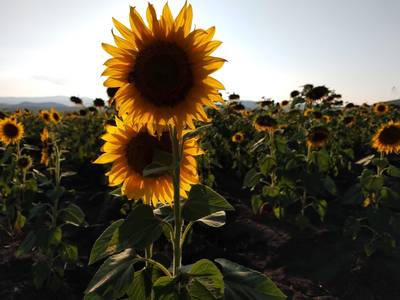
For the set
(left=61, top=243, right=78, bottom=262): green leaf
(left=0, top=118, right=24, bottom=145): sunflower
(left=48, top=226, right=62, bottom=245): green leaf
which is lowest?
(left=61, top=243, right=78, bottom=262): green leaf

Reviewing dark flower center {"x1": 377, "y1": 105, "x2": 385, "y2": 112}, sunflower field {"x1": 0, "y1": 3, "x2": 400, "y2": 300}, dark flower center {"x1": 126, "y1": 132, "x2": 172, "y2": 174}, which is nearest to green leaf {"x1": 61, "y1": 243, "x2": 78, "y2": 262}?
sunflower field {"x1": 0, "y1": 3, "x2": 400, "y2": 300}

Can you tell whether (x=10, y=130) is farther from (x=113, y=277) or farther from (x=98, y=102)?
(x=98, y=102)

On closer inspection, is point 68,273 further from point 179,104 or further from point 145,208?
point 179,104

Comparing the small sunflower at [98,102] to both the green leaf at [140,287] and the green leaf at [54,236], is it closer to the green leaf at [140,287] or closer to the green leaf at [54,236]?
the green leaf at [54,236]

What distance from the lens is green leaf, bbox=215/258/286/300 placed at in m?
1.82

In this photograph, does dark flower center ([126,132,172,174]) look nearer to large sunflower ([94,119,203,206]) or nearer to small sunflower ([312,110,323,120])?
large sunflower ([94,119,203,206])

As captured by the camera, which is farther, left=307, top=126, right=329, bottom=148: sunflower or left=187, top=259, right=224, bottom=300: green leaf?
left=307, top=126, right=329, bottom=148: sunflower

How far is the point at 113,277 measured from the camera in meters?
1.85

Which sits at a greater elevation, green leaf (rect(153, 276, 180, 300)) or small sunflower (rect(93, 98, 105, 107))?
small sunflower (rect(93, 98, 105, 107))

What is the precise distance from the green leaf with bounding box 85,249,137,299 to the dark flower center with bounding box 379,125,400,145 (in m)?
4.83

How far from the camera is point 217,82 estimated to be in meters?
1.77

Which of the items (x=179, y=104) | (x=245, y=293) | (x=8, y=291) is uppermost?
(x=179, y=104)

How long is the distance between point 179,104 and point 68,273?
3.76 metres

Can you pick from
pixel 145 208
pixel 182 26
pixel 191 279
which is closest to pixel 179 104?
pixel 182 26
